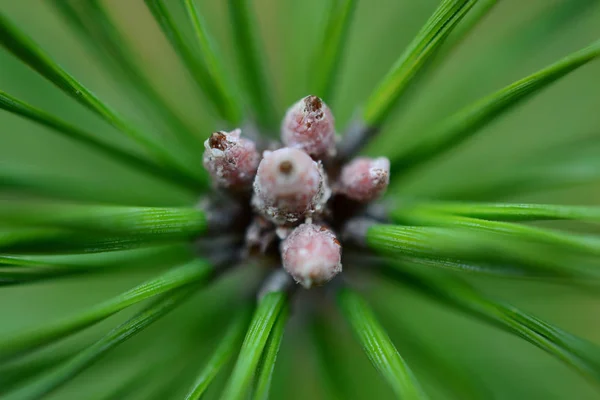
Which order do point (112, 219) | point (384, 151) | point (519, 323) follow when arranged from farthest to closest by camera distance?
point (384, 151)
point (519, 323)
point (112, 219)

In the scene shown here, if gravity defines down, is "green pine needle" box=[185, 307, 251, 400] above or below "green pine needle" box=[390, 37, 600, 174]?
below

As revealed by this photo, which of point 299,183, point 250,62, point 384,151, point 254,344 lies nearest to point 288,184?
point 299,183

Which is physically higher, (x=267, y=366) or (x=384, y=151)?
(x=384, y=151)

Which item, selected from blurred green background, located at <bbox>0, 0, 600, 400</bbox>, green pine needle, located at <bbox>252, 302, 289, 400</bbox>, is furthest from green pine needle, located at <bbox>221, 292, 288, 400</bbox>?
blurred green background, located at <bbox>0, 0, 600, 400</bbox>

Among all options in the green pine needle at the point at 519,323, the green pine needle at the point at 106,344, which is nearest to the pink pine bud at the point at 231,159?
the green pine needle at the point at 106,344

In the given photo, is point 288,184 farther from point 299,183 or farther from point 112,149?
point 112,149

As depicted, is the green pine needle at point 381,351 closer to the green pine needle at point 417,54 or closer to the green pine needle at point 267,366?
the green pine needle at point 267,366

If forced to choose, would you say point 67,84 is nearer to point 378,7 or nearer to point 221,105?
point 221,105

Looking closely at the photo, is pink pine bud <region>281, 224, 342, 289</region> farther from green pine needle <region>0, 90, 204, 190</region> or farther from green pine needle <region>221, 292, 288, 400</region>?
green pine needle <region>0, 90, 204, 190</region>
